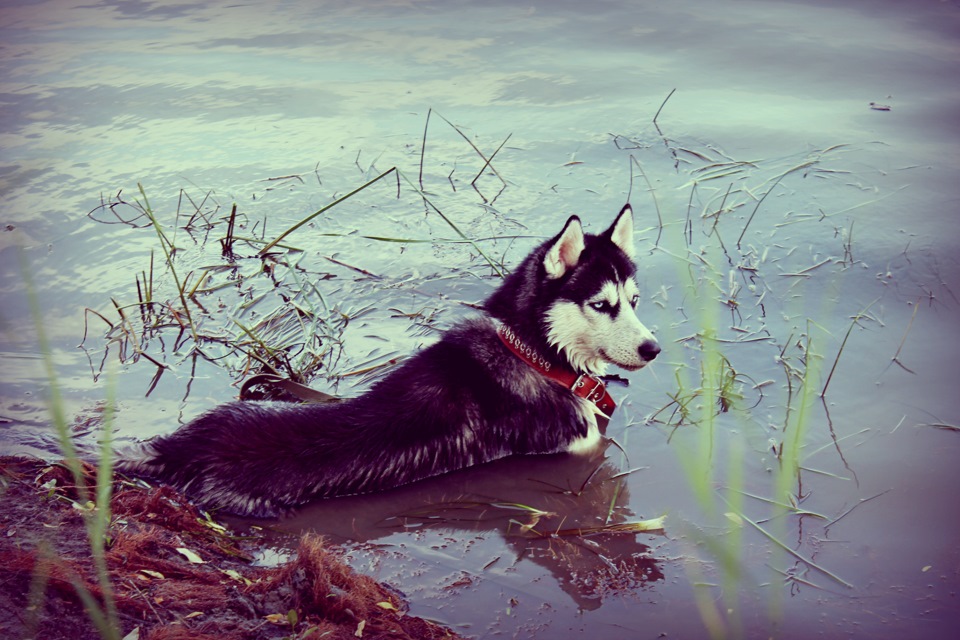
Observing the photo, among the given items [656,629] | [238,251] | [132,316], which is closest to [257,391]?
[132,316]

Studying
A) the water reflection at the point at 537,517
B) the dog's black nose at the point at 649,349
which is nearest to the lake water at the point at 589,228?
the water reflection at the point at 537,517

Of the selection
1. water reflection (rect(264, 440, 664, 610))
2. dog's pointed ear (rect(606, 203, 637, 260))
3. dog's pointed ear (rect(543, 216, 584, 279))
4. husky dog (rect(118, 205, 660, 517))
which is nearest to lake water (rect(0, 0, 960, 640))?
water reflection (rect(264, 440, 664, 610))

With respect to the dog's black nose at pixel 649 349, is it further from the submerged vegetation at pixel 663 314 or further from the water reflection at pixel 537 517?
the water reflection at pixel 537 517

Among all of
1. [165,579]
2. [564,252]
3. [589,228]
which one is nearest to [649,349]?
[564,252]

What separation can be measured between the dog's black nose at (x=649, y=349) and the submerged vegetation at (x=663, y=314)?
396 mm

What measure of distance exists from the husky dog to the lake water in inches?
7.5

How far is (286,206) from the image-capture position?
25.9 feet

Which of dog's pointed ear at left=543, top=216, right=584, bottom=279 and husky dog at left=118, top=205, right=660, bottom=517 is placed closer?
husky dog at left=118, top=205, right=660, bottom=517

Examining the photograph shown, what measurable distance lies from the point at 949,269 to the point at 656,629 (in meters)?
4.30

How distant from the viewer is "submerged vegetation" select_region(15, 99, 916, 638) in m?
4.48

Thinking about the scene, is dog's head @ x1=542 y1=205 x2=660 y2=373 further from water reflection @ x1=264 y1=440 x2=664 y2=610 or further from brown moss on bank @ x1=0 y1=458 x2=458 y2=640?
brown moss on bank @ x1=0 y1=458 x2=458 y2=640

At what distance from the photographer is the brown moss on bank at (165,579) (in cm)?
321

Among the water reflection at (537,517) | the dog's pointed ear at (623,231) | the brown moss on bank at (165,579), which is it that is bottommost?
the water reflection at (537,517)

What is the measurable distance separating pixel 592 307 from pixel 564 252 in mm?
349
